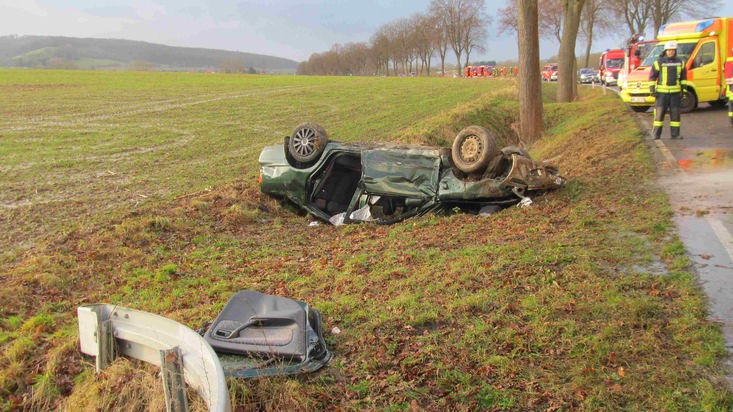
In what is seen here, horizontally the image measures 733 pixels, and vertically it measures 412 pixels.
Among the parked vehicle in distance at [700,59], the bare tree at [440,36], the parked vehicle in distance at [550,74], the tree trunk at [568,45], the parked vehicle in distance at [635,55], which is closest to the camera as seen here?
the parked vehicle in distance at [700,59]

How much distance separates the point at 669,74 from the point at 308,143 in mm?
7504

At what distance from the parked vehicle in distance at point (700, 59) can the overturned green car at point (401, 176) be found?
9942 millimetres

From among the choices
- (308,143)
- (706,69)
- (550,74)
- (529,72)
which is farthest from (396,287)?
(550,74)

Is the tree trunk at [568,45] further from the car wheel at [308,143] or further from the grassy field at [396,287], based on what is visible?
the car wheel at [308,143]

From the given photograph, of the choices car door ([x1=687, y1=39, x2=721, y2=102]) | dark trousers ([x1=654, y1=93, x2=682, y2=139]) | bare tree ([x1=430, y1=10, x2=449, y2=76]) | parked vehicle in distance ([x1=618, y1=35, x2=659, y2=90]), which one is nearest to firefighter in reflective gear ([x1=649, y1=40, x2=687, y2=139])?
dark trousers ([x1=654, y1=93, x2=682, y2=139])

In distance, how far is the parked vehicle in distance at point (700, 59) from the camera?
50.4ft

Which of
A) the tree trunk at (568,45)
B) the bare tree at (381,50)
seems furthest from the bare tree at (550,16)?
the bare tree at (381,50)

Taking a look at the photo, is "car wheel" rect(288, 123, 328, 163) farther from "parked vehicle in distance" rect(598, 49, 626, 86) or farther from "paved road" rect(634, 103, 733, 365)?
"parked vehicle in distance" rect(598, 49, 626, 86)

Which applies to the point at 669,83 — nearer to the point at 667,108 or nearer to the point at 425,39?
the point at 667,108

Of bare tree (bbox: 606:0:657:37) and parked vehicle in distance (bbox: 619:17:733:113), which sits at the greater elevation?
bare tree (bbox: 606:0:657:37)

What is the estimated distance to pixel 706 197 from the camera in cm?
729

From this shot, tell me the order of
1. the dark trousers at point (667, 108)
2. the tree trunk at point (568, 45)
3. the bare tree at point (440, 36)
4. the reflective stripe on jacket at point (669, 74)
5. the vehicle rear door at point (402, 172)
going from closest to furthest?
1. the vehicle rear door at point (402, 172)
2. the reflective stripe on jacket at point (669, 74)
3. the dark trousers at point (667, 108)
4. the tree trunk at point (568, 45)
5. the bare tree at point (440, 36)

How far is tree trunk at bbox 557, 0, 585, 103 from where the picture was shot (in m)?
20.4

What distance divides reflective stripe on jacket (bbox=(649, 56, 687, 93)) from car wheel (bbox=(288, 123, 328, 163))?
7.19m
